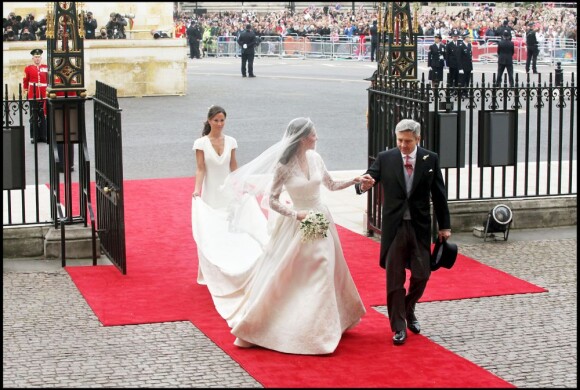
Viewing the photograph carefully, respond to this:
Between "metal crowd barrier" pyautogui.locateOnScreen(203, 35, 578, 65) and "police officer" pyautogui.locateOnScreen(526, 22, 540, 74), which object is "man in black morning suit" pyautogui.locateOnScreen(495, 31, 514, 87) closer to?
"police officer" pyautogui.locateOnScreen(526, 22, 540, 74)

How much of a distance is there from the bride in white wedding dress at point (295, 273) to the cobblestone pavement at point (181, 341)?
1.51 ft

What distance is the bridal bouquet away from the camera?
30.1ft

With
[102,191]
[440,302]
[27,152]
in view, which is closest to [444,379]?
[440,302]


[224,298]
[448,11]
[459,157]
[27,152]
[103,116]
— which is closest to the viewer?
[224,298]

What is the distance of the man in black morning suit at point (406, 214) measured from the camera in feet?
30.7

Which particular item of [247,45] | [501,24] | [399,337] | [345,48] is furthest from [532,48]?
[399,337]

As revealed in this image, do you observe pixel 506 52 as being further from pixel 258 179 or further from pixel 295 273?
pixel 295 273

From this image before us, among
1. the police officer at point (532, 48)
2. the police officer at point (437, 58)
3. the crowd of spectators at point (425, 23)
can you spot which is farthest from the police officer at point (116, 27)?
the police officer at point (532, 48)

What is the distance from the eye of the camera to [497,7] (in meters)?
61.1

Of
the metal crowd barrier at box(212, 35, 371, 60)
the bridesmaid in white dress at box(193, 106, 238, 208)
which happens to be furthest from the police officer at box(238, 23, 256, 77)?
the bridesmaid in white dress at box(193, 106, 238, 208)

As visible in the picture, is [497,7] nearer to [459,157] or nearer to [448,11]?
[448,11]

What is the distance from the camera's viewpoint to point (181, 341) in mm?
9305

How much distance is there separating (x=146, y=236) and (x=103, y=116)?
1.77 meters

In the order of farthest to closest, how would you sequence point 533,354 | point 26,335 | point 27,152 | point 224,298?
point 27,152 < point 224,298 < point 26,335 < point 533,354
